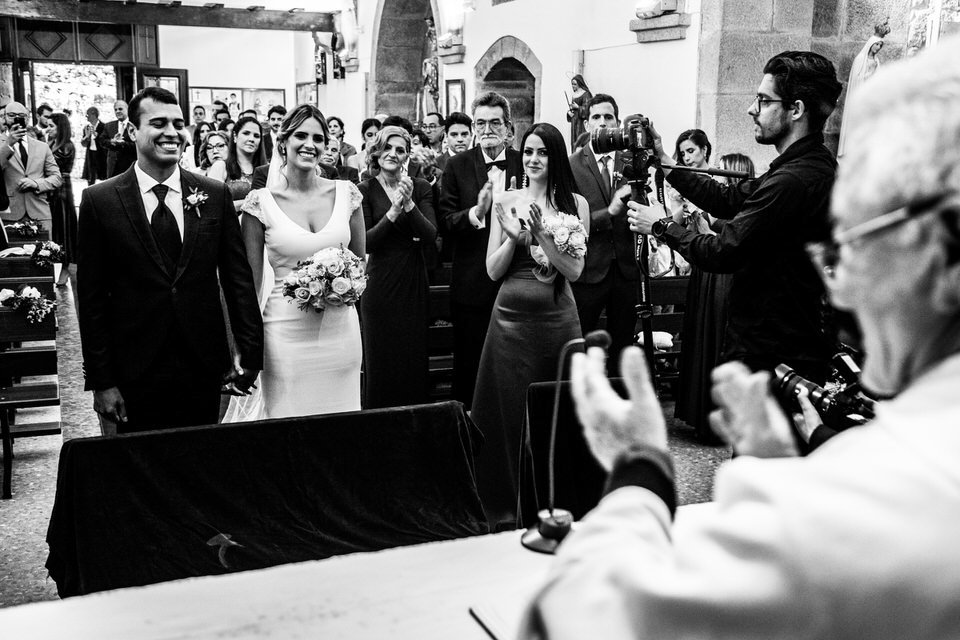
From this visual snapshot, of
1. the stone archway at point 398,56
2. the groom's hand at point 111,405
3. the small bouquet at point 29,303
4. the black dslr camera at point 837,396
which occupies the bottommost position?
the groom's hand at point 111,405

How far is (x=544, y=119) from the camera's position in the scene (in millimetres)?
10062

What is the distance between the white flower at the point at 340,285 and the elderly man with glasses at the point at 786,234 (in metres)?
1.33

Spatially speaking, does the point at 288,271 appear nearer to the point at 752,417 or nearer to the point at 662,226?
the point at 662,226

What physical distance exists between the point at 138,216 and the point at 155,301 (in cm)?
28

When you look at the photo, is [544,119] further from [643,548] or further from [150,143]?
[643,548]

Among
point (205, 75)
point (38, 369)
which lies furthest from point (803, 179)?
point (205, 75)

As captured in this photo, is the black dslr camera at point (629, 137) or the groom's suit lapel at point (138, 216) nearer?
the groom's suit lapel at point (138, 216)

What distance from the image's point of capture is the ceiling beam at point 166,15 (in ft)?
62.0

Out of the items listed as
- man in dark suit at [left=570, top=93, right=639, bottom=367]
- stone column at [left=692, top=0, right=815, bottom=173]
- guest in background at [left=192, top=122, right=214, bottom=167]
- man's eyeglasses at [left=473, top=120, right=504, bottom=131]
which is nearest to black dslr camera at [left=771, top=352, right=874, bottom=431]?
man in dark suit at [left=570, top=93, right=639, bottom=367]

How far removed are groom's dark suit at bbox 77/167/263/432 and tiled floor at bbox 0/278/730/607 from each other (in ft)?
2.24

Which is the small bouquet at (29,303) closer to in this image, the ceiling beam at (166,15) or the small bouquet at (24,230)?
the small bouquet at (24,230)

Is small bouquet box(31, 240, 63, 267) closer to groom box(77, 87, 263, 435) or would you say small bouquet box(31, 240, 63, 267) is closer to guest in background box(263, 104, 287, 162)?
guest in background box(263, 104, 287, 162)

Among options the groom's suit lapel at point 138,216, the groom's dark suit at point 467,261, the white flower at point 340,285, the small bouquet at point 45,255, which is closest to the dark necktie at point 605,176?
the groom's dark suit at point 467,261

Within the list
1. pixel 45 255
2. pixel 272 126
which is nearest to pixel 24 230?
pixel 45 255
